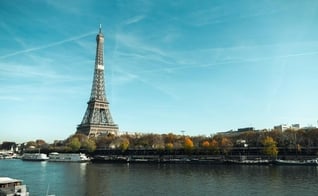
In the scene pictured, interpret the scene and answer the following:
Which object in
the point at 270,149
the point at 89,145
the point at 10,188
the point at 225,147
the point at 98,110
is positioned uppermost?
the point at 98,110

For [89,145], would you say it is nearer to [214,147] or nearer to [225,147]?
[214,147]

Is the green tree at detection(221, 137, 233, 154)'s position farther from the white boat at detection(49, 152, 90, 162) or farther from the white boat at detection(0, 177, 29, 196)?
the white boat at detection(0, 177, 29, 196)

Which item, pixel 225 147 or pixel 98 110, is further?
pixel 98 110

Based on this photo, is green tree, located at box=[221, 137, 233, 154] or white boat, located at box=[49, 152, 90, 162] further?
white boat, located at box=[49, 152, 90, 162]

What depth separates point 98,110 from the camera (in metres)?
117

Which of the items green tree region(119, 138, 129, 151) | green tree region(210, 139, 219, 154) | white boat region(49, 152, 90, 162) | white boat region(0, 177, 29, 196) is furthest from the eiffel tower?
white boat region(0, 177, 29, 196)

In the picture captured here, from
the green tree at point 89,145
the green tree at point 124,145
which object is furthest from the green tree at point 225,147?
the green tree at point 89,145

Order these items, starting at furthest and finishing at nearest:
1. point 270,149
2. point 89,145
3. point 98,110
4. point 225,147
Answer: point 98,110
point 89,145
point 225,147
point 270,149

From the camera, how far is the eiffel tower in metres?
115

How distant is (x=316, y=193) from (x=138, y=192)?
15201 millimetres

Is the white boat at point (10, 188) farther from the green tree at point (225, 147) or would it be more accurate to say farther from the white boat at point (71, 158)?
the white boat at point (71, 158)

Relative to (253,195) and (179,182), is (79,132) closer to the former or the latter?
(179,182)

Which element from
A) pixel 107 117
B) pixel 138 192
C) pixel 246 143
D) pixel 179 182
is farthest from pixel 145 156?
pixel 138 192

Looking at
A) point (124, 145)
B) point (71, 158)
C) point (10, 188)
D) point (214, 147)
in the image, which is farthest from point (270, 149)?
point (10, 188)
